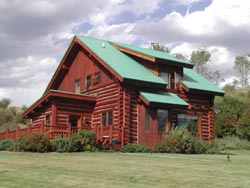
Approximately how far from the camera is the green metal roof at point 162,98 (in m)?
27.4

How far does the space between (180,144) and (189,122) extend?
7.28 meters

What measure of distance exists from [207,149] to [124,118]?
581cm

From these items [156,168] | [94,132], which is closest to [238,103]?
[94,132]

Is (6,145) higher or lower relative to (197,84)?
lower

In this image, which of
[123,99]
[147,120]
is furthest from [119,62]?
[147,120]

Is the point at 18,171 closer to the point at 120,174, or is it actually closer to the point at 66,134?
the point at 120,174

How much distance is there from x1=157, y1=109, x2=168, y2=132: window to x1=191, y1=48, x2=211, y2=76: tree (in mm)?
43717

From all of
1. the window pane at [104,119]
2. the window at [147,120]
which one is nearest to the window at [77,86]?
the window pane at [104,119]

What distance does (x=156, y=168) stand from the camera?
44.7 ft

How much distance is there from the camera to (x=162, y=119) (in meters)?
29.0

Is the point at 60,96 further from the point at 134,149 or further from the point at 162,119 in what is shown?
the point at 162,119

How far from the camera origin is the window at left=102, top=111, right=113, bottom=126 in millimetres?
28938

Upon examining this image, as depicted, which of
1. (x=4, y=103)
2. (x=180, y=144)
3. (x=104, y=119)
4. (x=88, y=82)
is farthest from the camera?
(x=4, y=103)

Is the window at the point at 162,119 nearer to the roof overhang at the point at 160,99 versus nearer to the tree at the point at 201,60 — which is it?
the roof overhang at the point at 160,99
